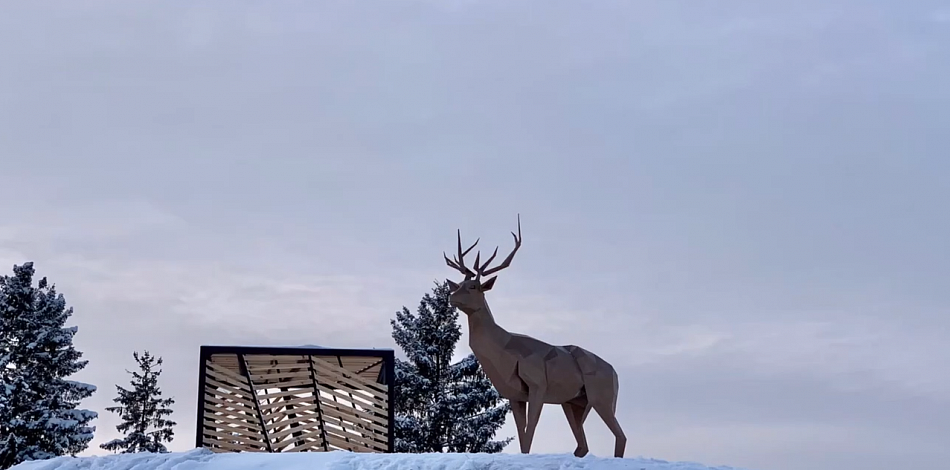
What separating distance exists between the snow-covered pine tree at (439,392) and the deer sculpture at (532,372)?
1412 cm

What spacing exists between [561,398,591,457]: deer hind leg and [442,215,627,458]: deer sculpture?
0.04ft

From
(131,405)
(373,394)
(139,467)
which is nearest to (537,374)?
(139,467)

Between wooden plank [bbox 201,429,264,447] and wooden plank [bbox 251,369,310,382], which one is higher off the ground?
wooden plank [bbox 251,369,310,382]

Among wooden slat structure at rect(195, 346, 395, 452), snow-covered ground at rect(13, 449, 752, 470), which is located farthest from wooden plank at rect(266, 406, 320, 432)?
snow-covered ground at rect(13, 449, 752, 470)

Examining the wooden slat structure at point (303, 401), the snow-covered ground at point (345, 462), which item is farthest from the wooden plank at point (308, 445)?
the snow-covered ground at point (345, 462)

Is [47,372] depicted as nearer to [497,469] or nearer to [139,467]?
[139,467]

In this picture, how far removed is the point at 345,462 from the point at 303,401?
25.4 feet

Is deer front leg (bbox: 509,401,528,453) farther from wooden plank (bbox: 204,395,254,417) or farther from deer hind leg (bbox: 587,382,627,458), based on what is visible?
wooden plank (bbox: 204,395,254,417)

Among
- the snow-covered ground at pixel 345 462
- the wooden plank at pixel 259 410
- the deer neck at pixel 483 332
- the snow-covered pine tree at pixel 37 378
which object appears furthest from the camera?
the snow-covered pine tree at pixel 37 378

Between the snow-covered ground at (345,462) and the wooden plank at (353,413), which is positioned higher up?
the wooden plank at (353,413)

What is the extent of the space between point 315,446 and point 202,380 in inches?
108

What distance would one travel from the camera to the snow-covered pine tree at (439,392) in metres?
27.6

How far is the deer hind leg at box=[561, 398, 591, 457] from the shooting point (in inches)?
521

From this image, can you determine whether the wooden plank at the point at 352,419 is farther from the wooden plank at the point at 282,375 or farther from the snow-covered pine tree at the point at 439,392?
the snow-covered pine tree at the point at 439,392
